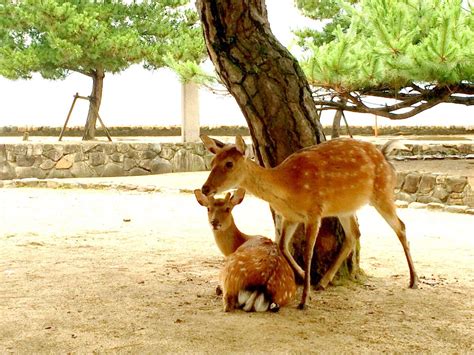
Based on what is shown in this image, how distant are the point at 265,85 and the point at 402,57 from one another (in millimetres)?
3456

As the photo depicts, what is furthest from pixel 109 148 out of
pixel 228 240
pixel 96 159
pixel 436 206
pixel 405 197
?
pixel 228 240

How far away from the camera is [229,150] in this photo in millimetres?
3084

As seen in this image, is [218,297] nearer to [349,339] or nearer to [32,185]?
[349,339]

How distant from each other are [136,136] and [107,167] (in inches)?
155

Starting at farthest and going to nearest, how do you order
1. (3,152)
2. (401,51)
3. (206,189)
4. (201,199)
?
(3,152)
(401,51)
(201,199)
(206,189)

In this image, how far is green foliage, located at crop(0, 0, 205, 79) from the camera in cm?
1186

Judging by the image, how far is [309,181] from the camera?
3199mm

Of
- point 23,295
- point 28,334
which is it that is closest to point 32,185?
point 23,295

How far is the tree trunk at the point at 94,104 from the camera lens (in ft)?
43.5

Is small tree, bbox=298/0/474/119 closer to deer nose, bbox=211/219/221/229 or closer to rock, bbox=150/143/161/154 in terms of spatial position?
deer nose, bbox=211/219/221/229

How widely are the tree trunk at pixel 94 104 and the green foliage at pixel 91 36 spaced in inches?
6.8

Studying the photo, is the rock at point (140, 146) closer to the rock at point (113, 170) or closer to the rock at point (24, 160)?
the rock at point (113, 170)

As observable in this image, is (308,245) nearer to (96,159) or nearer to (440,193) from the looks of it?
(440,193)

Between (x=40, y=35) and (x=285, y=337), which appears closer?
(x=285, y=337)
